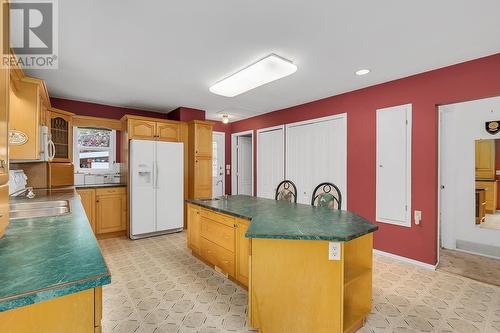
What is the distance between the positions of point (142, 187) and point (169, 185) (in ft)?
1.55

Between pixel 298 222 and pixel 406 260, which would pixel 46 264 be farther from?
pixel 406 260

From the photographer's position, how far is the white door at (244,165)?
652cm

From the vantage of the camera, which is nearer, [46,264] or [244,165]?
[46,264]

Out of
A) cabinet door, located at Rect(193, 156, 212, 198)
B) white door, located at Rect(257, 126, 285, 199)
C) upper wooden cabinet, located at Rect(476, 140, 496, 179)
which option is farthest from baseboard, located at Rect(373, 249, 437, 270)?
cabinet door, located at Rect(193, 156, 212, 198)

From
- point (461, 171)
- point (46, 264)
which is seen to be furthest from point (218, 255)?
point (461, 171)

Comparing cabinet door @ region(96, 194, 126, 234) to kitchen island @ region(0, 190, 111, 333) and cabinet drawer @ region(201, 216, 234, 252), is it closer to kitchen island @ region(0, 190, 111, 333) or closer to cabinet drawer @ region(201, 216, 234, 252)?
cabinet drawer @ region(201, 216, 234, 252)

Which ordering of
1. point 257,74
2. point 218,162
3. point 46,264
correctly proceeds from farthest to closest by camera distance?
point 218,162
point 257,74
point 46,264

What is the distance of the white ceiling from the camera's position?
6.11 ft

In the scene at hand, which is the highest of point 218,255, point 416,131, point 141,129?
point 141,129

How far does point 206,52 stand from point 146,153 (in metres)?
2.42

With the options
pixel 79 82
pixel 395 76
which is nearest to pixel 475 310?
pixel 395 76

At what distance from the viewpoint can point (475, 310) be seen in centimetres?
213

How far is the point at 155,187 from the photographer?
439 centimetres

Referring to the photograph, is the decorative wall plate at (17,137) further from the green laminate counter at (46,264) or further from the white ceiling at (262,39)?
the green laminate counter at (46,264)
